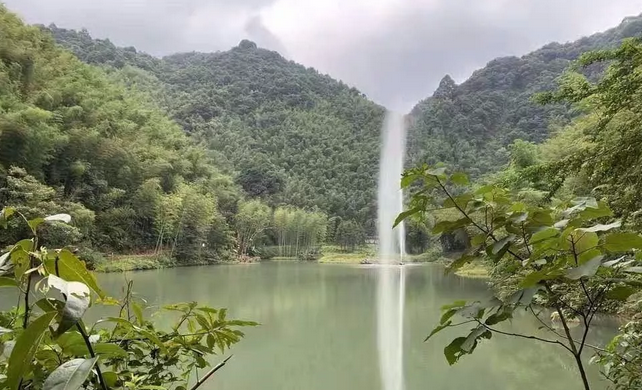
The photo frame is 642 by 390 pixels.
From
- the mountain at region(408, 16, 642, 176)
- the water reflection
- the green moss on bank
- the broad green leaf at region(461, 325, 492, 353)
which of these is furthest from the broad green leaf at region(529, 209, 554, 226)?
the mountain at region(408, 16, 642, 176)

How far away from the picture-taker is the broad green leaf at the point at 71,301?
0.91ft

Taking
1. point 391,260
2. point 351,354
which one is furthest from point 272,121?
point 351,354

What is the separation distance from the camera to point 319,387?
3.61 m

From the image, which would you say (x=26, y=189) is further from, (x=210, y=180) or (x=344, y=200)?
(x=344, y=200)

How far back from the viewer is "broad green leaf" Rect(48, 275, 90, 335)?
0.91ft

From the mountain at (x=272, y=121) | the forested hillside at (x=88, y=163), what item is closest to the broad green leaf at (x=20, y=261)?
the forested hillside at (x=88, y=163)

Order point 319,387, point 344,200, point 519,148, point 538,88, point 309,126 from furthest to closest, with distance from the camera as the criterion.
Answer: point 309,126
point 538,88
point 344,200
point 519,148
point 319,387

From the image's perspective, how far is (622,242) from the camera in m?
0.39

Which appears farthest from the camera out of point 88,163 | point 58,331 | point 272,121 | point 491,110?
point 272,121

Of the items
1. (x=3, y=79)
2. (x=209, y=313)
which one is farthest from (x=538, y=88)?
(x=209, y=313)

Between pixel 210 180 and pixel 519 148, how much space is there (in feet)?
54.4

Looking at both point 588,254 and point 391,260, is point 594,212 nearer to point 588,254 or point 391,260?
point 588,254

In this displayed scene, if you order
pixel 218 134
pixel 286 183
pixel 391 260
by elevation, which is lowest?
pixel 391 260

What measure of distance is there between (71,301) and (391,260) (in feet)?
81.3
